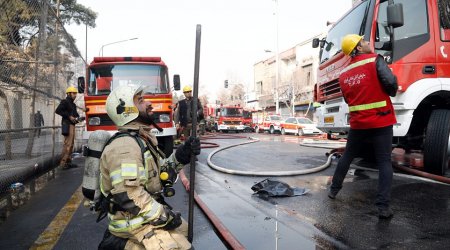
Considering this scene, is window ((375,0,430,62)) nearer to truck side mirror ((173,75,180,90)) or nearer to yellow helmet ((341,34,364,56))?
yellow helmet ((341,34,364,56))

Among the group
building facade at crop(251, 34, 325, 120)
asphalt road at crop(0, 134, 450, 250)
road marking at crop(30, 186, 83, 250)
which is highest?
building facade at crop(251, 34, 325, 120)

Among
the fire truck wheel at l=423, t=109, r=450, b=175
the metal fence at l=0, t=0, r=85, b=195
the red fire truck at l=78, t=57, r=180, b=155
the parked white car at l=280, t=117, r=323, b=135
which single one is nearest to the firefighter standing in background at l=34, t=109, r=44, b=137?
the metal fence at l=0, t=0, r=85, b=195

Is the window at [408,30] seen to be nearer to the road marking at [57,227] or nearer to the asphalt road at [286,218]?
the asphalt road at [286,218]

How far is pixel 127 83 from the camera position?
A: 823 cm

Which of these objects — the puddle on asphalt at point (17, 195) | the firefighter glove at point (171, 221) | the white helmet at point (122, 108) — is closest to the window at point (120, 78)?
the puddle on asphalt at point (17, 195)

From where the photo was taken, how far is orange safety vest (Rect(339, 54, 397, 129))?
4.00 meters

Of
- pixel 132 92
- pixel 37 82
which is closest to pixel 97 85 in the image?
pixel 37 82

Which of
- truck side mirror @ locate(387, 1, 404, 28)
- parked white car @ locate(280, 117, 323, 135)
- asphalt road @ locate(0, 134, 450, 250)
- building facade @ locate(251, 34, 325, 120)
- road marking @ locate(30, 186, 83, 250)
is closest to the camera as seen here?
asphalt road @ locate(0, 134, 450, 250)

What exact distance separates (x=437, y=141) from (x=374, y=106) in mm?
1889

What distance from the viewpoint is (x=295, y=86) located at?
42.9 m

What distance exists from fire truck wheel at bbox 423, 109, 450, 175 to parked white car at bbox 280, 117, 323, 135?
18818mm

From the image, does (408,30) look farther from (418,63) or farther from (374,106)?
(374,106)

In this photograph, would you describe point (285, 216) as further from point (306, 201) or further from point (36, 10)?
point (36, 10)

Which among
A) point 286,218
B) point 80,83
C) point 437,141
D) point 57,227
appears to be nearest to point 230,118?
point 80,83
